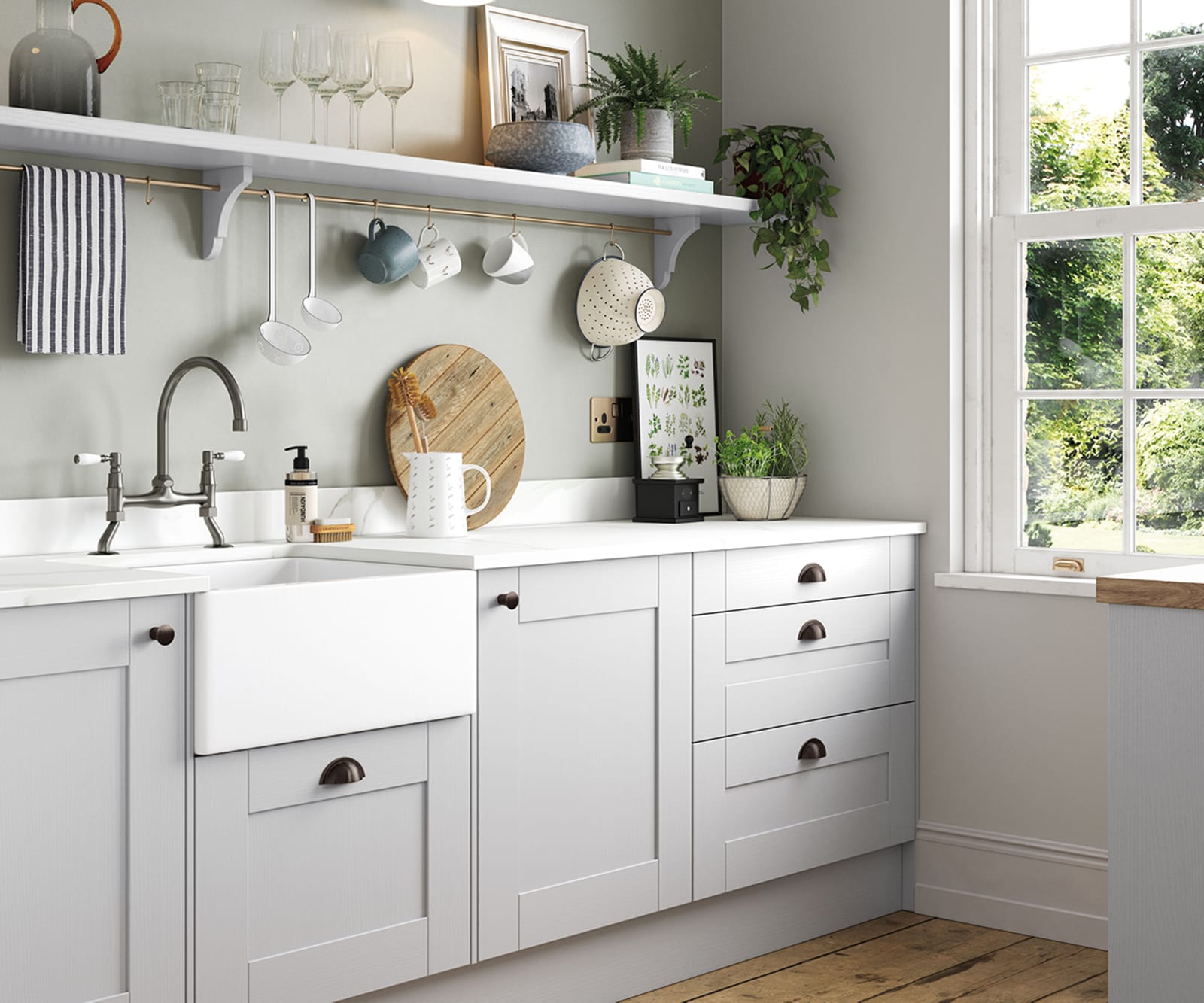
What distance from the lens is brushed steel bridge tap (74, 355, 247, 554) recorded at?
2.54 meters

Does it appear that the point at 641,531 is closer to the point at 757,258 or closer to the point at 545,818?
the point at 545,818

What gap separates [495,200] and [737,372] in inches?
34.1

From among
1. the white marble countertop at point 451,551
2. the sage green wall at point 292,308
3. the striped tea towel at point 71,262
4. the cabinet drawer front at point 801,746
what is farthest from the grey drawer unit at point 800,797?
the striped tea towel at point 71,262

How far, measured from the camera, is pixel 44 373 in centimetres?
255

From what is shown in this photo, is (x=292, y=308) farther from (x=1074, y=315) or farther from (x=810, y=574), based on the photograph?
(x=1074, y=315)

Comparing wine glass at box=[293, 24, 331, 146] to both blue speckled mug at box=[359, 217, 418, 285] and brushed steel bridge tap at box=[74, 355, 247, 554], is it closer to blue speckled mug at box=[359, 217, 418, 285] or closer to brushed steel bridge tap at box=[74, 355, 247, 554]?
blue speckled mug at box=[359, 217, 418, 285]

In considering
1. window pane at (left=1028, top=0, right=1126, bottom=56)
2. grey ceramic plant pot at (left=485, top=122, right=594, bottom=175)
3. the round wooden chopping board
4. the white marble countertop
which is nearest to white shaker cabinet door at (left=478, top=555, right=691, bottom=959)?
the white marble countertop

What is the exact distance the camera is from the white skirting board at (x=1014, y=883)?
3166mm

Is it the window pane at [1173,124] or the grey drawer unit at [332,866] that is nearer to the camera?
the grey drawer unit at [332,866]

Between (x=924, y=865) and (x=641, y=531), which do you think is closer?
(x=641, y=531)

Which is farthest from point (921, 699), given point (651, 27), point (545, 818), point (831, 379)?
point (651, 27)

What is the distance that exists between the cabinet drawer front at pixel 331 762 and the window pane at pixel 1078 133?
192cm

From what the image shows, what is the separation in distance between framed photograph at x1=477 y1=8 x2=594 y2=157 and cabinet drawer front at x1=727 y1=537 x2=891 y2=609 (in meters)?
1.07

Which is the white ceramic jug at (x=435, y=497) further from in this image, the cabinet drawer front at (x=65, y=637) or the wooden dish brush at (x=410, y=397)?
the cabinet drawer front at (x=65, y=637)
